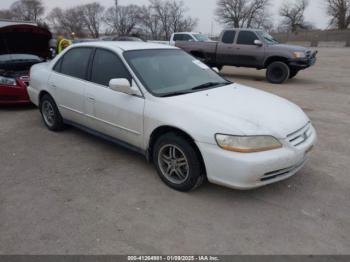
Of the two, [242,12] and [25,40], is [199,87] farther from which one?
[242,12]

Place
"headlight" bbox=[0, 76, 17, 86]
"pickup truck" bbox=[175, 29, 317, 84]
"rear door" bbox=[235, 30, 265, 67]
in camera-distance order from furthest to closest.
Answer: "rear door" bbox=[235, 30, 265, 67], "pickup truck" bbox=[175, 29, 317, 84], "headlight" bbox=[0, 76, 17, 86]

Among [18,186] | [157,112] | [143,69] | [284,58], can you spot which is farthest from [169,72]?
[284,58]

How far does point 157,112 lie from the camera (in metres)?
3.30

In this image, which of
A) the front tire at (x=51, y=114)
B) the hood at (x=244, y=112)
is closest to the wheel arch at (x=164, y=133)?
the hood at (x=244, y=112)

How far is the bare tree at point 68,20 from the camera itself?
67.5 meters

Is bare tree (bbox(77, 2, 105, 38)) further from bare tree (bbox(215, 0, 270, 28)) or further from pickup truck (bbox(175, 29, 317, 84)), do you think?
pickup truck (bbox(175, 29, 317, 84))

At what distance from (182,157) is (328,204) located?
1.60m

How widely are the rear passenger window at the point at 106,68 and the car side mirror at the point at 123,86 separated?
0.66ft

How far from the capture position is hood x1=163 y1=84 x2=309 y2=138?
2.91 metres

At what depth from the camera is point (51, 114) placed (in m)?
5.21

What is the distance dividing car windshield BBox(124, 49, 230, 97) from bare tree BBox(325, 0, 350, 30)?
6906cm

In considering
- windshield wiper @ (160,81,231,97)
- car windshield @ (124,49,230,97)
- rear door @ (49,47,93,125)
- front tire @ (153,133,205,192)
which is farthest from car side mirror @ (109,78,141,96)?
rear door @ (49,47,93,125)

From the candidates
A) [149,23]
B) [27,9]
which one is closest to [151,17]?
[149,23]

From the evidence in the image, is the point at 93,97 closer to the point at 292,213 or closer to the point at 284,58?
the point at 292,213
